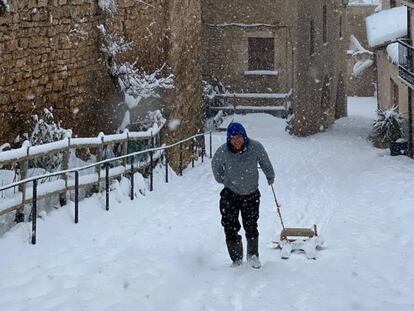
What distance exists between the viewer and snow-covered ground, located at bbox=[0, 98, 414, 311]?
5.81 meters

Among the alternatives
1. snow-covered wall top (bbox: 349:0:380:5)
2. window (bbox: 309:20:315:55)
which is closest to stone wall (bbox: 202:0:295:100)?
window (bbox: 309:20:315:55)

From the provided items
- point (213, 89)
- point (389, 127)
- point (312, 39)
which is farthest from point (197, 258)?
point (312, 39)

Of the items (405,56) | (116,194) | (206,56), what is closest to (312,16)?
(206,56)

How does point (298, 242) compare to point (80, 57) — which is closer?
point (298, 242)

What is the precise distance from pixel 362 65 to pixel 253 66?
17538 millimetres

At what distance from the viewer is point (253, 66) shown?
25.9m

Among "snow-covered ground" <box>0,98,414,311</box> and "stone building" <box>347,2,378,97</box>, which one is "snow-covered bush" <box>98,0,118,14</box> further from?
"stone building" <box>347,2,378,97</box>

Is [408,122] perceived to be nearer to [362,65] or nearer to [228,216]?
[228,216]

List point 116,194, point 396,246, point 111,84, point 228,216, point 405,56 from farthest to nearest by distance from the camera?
point 405,56 → point 111,84 → point 116,194 → point 396,246 → point 228,216

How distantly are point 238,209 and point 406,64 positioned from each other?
1204 centimetres

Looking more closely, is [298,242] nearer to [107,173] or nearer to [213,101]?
[107,173]

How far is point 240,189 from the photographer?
22.6 ft

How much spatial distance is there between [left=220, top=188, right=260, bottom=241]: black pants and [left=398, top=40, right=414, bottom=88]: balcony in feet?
35.8

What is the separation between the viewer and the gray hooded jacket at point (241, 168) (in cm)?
689
